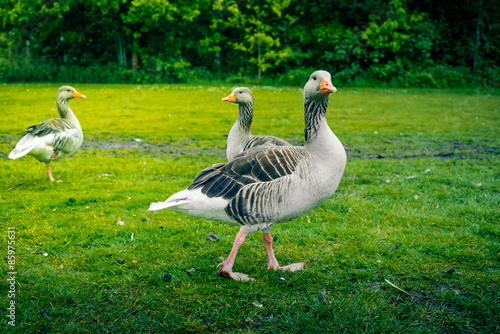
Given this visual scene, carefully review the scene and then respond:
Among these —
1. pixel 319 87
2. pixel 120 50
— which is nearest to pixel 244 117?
pixel 319 87

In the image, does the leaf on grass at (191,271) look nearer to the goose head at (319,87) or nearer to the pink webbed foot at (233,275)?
the pink webbed foot at (233,275)

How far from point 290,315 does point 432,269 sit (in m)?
1.67

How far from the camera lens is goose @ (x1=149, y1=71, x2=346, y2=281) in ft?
11.6

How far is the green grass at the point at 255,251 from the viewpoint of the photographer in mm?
3252

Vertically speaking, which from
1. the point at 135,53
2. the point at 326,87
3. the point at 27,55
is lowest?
the point at 326,87

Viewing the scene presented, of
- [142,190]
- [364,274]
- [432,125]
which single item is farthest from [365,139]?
[364,274]

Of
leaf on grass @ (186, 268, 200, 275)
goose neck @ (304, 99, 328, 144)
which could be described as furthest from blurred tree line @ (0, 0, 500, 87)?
leaf on grass @ (186, 268, 200, 275)

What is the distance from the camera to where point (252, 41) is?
2862 centimetres

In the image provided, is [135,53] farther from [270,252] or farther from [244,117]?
[270,252]

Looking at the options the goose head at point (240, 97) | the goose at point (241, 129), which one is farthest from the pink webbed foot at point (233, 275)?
the goose head at point (240, 97)

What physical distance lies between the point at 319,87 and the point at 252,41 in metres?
26.3

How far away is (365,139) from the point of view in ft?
35.2

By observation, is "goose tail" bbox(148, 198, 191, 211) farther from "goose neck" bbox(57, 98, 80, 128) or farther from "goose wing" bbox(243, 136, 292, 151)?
"goose neck" bbox(57, 98, 80, 128)

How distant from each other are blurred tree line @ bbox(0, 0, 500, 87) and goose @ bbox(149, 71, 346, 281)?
79.8 feet
